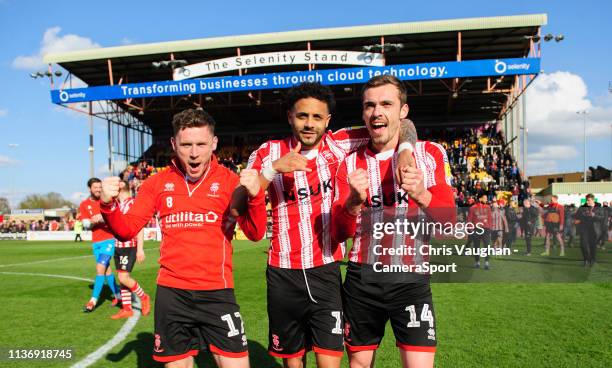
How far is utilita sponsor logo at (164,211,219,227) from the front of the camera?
342 cm

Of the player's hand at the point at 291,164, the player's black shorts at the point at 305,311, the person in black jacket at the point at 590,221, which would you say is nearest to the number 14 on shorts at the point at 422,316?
the player's black shorts at the point at 305,311

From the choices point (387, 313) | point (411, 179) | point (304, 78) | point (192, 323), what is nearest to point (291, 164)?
point (411, 179)

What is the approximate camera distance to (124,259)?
7766mm

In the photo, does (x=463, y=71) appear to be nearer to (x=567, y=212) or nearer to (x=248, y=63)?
(x=248, y=63)

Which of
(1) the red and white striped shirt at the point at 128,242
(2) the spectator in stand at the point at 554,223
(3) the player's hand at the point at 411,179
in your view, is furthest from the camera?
(1) the red and white striped shirt at the point at 128,242

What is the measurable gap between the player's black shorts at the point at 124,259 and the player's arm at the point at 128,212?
4.70 meters

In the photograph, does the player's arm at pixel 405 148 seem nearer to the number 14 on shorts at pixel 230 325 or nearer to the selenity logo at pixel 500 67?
the number 14 on shorts at pixel 230 325

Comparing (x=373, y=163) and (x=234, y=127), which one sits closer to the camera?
(x=373, y=163)

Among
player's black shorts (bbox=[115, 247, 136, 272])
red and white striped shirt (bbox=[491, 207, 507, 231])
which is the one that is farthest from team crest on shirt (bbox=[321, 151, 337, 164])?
player's black shorts (bbox=[115, 247, 136, 272])

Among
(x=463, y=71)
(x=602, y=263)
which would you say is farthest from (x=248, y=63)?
(x=602, y=263)

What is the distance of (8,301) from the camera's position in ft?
29.0

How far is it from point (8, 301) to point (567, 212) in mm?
11512

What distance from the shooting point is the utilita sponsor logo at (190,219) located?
11.2 ft

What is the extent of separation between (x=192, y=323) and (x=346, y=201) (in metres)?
1.45
